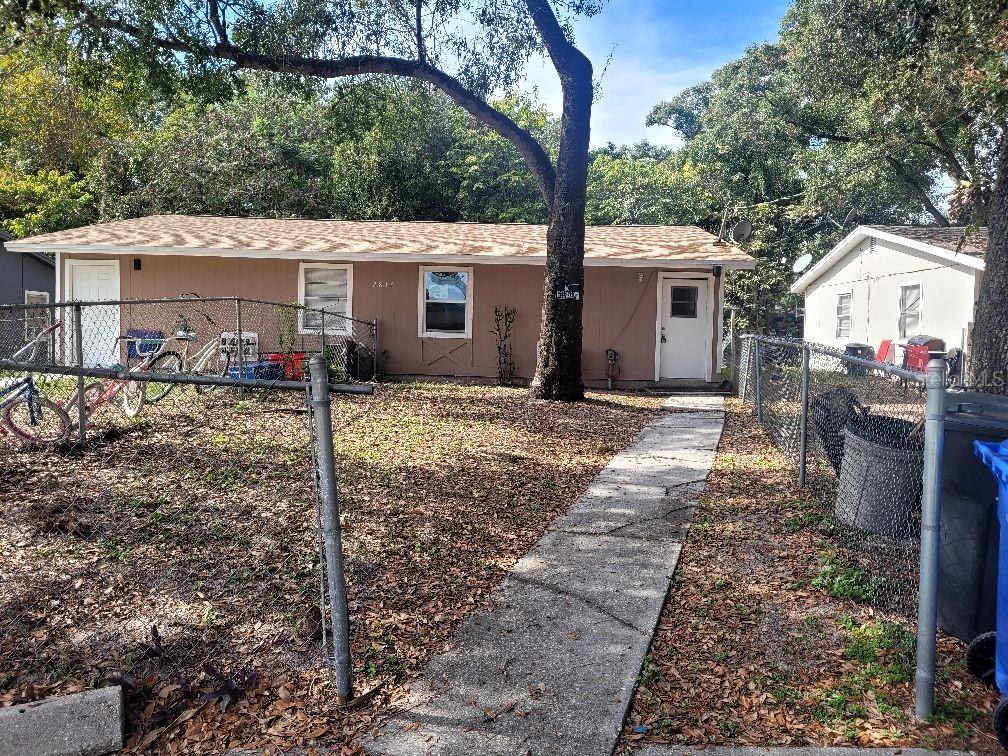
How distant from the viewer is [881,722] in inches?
108

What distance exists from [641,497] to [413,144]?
75.0 ft

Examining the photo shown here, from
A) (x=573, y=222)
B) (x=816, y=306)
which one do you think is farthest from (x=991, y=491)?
(x=816, y=306)

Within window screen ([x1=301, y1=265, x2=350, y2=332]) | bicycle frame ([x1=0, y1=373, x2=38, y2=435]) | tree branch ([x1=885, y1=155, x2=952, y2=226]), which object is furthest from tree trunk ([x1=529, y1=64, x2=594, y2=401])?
tree branch ([x1=885, y1=155, x2=952, y2=226])

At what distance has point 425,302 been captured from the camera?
46.2ft

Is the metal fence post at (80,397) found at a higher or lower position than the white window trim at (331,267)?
lower

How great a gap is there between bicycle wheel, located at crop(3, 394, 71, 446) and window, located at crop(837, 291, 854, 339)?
1793cm

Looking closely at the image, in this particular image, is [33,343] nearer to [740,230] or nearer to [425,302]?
[425,302]

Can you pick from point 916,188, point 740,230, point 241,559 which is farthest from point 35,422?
point 916,188

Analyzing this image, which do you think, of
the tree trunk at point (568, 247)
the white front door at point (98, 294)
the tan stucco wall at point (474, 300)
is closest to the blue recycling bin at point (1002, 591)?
the tree trunk at point (568, 247)

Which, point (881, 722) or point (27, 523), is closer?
point (881, 722)

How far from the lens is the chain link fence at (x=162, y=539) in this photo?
2.99 m

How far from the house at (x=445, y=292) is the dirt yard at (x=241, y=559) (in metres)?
5.92

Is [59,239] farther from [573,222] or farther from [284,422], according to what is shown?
[573,222]

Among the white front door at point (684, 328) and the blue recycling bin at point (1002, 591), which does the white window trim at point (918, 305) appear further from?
the blue recycling bin at point (1002, 591)
